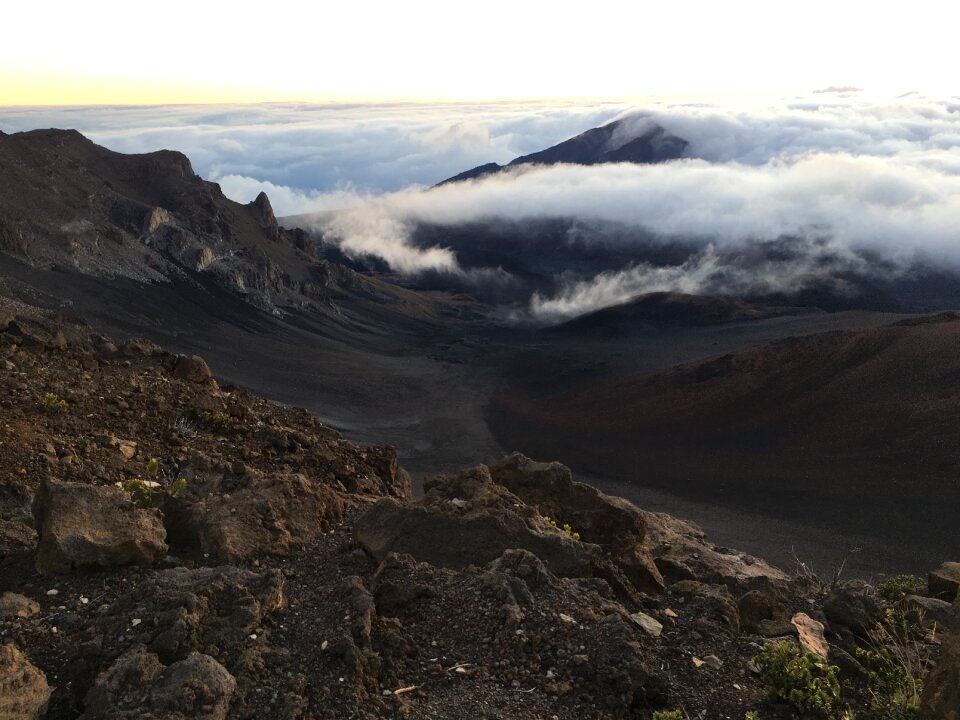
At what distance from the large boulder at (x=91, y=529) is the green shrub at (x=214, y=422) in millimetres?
4106

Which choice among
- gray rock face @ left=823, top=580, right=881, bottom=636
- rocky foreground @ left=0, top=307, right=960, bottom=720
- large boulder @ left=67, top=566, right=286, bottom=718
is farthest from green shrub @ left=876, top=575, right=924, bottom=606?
large boulder @ left=67, top=566, right=286, bottom=718

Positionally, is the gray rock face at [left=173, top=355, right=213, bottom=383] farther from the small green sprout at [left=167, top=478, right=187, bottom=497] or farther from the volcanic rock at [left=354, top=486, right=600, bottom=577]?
the volcanic rock at [left=354, top=486, right=600, bottom=577]

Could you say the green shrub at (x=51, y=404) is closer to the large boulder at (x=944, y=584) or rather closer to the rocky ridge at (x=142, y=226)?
the large boulder at (x=944, y=584)

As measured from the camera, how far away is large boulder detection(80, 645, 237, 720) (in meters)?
3.71

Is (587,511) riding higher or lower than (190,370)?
lower

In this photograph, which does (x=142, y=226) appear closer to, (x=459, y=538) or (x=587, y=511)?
(x=587, y=511)

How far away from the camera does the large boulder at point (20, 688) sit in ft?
12.1

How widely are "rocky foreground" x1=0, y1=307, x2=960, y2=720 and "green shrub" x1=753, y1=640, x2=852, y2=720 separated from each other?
4cm

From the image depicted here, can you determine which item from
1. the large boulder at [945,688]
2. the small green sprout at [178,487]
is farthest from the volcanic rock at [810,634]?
the small green sprout at [178,487]

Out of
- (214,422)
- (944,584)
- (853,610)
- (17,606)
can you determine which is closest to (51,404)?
(214,422)

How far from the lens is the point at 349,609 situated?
16.1ft

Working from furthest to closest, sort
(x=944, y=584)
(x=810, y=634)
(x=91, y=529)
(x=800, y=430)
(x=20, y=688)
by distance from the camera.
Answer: (x=800, y=430) < (x=944, y=584) < (x=810, y=634) < (x=91, y=529) < (x=20, y=688)

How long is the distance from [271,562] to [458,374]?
50198 millimetres

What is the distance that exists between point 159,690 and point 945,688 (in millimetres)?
3968
